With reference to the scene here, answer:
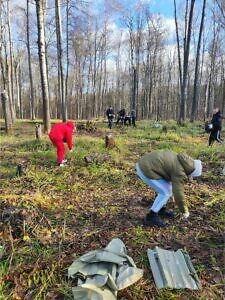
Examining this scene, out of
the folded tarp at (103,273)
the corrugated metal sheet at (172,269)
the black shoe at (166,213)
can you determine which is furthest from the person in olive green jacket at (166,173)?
the folded tarp at (103,273)

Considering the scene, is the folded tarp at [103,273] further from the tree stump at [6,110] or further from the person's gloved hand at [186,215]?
the tree stump at [6,110]

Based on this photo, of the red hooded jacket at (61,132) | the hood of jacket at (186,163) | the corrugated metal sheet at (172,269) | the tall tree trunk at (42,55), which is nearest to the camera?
the corrugated metal sheet at (172,269)

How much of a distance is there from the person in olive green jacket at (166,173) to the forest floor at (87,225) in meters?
0.33

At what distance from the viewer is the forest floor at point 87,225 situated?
3855mm

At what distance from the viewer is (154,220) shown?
516 centimetres

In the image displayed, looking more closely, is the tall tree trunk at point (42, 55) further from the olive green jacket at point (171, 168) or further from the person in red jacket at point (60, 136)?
the olive green jacket at point (171, 168)

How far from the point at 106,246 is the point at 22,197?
85.8 inches

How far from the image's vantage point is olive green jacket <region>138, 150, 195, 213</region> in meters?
4.83

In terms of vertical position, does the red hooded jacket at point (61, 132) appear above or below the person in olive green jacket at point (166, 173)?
above

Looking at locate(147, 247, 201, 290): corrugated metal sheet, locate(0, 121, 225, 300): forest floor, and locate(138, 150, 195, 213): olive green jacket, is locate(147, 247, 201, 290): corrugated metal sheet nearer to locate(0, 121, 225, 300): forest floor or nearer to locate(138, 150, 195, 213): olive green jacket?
locate(0, 121, 225, 300): forest floor

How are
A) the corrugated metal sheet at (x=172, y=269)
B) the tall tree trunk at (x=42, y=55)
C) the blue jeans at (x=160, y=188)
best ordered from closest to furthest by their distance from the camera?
the corrugated metal sheet at (x=172, y=269), the blue jeans at (x=160, y=188), the tall tree trunk at (x=42, y=55)

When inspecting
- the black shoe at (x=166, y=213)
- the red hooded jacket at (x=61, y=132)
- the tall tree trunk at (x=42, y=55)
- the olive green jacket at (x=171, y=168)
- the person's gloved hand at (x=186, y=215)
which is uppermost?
the tall tree trunk at (x=42, y=55)

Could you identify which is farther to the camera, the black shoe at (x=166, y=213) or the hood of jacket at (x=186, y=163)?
the black shoe at (x=166, y=213)

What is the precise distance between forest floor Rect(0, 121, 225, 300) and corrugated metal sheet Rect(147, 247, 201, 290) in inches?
3.2
